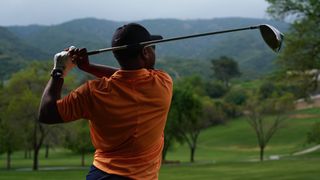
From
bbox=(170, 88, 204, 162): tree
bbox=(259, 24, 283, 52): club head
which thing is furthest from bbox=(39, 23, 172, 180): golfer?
bbox=(170, 88, 204, 162): tree

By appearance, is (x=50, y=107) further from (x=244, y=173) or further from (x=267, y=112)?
(x=267, y=112)

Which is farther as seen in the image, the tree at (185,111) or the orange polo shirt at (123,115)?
the tree at (185,111)

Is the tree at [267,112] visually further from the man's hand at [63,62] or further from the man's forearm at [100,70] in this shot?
the man's hand at [63,62]

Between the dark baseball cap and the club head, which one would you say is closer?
the dark baseball cap

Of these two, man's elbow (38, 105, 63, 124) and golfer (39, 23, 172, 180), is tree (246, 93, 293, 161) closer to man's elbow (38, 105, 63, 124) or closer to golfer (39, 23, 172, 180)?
golfer (39, 23, 172, 180)

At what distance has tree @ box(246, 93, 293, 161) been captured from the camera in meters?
58.6

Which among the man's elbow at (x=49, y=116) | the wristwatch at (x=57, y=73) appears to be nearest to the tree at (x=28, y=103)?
the wristwatch at (x=57, y=73)

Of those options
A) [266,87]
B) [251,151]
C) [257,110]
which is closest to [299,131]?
[251,151]

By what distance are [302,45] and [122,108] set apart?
2216 cm

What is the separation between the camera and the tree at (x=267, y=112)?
58588 mm

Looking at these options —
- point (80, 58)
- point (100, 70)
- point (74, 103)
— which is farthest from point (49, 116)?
point (100, 70)

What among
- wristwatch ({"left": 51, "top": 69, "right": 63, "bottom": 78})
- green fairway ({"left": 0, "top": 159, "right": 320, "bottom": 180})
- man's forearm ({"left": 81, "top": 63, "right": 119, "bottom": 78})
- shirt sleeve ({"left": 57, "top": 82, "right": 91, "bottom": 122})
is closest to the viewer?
shirt sleeve ({"left": 57, "top": 82, "right": 91, "bottom": 122})

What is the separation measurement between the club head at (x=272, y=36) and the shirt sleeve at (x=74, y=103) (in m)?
1.19

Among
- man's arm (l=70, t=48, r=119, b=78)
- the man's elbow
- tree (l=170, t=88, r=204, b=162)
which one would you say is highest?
man's arm (l=70, t=48, r=119, b=78)
